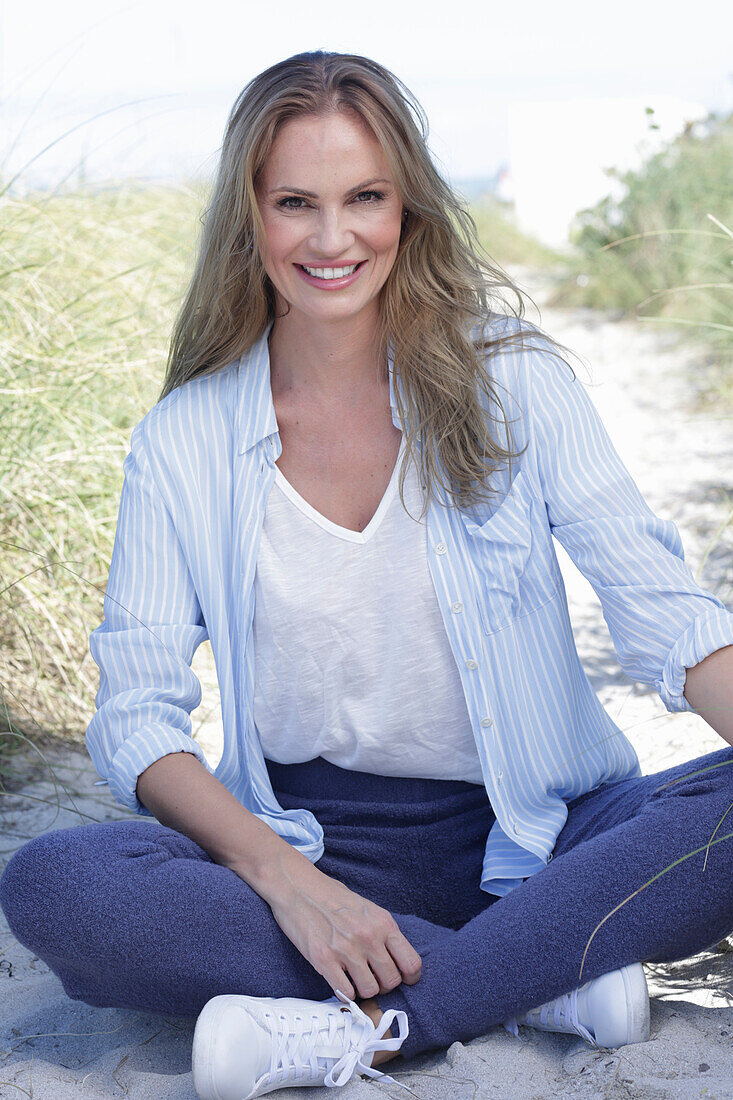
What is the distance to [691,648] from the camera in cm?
162

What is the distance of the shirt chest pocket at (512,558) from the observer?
1841 millimetres

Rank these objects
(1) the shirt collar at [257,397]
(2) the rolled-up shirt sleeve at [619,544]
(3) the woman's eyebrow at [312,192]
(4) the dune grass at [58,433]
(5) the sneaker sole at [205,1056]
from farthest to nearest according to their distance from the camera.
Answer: (4) the dune grass at [58,433] → (1) the shirt collar at [257,397] → (3) the woman's eyebrow at [312,192] → (2) the rolled-up shirt sleeve at [619,544] → (5) the sneaker sole at [205,1056]

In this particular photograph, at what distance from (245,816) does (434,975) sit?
344 mm

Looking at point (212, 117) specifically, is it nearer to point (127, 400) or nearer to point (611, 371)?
point (127, 400)

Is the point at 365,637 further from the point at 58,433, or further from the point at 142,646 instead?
the point at 58,433

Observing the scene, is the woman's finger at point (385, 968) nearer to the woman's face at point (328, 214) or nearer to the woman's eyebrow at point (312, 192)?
the woman's face at point (328, 214)

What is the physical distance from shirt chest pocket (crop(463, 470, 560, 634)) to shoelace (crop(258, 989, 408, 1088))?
23.5 inches

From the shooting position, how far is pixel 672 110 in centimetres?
820

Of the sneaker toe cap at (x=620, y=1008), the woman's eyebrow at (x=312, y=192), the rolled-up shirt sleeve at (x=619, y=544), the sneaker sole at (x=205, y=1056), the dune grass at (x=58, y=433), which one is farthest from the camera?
the dune grass at (x=58, y=433)

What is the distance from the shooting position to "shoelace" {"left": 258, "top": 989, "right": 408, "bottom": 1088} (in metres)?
1.53

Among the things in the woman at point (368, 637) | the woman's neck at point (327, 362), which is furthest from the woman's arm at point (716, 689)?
the woman's neck at point (327, 362)

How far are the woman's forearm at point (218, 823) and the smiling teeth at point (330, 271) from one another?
757 millimetres

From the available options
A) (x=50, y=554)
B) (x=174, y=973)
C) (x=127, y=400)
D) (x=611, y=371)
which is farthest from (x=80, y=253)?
(x=611, y=371)

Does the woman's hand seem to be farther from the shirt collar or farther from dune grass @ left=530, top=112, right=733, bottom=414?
dune grass @ left=530, top=112, right=733, bottom=414
